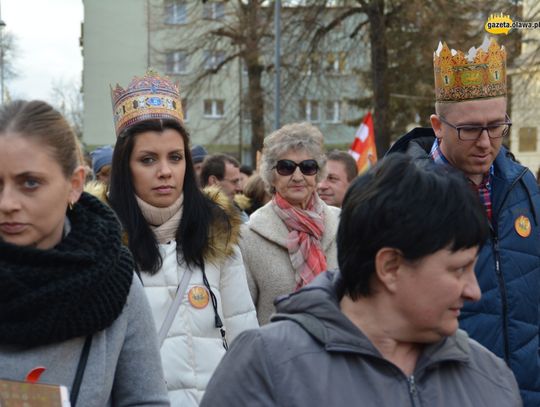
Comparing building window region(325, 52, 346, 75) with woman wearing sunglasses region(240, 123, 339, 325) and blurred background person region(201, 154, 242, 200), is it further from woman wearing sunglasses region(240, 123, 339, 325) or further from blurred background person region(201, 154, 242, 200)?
woman wearing sunglasses region(240, 123, 339, 325)

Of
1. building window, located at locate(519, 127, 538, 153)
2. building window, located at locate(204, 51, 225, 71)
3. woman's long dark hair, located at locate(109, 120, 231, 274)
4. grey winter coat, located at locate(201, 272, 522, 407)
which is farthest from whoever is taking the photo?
building window, located at locate(519, 127, 538, 153)

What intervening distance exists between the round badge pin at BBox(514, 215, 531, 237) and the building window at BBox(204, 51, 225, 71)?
28719 mm

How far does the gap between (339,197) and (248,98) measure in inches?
Answer: 919

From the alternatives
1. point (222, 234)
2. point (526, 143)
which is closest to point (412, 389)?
point (222, 234)

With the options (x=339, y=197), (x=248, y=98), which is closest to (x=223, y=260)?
(x=339, y=197)

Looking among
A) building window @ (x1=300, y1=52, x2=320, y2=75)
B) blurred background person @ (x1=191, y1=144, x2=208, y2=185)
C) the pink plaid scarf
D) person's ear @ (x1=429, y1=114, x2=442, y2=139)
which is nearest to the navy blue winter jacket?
person's ear @ (x1=429, y1=114, x2=442, y2=139)

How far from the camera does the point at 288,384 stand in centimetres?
249

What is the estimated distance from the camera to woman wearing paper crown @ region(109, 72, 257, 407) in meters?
4.36

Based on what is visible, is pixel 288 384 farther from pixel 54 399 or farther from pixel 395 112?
pixel 395 112

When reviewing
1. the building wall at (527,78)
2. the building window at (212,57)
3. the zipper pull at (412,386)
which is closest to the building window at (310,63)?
the building wall at (527,78)

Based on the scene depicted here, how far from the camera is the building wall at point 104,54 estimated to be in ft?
188

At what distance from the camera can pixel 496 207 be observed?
4332 millimetres

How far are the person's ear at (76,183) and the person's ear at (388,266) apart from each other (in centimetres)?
103

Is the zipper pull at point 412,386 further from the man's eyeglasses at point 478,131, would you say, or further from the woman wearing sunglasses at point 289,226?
the woman wearing sunglasses at point 289,226
